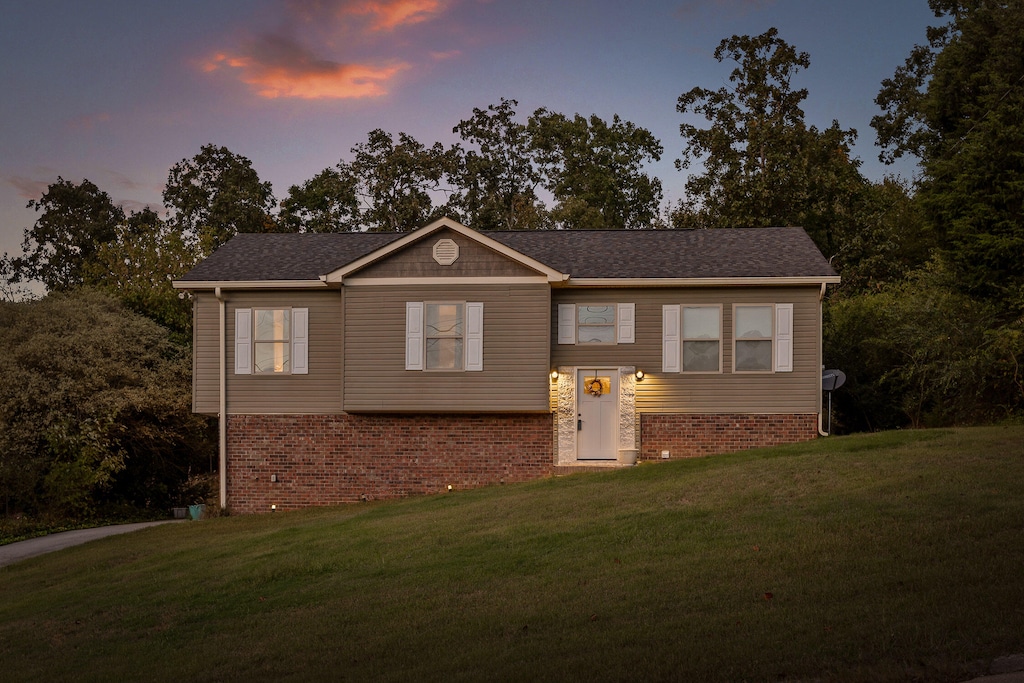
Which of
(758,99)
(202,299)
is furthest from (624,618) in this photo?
(758,99)

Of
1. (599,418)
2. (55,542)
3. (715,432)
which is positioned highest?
(599,418)

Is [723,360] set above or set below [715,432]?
above

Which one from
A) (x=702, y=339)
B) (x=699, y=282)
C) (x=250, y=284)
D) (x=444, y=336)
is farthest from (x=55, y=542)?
(x=699, y=282)

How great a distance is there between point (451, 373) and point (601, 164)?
78.3 ft

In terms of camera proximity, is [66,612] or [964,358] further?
[964,358]

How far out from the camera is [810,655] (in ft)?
26.1

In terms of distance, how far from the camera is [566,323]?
70.0 ft

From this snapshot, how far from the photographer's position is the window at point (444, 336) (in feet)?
68.2

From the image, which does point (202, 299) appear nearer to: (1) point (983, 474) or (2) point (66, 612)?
(2) point (66, 612)

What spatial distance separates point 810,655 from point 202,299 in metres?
16.8

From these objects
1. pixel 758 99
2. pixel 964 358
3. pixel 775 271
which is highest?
pixel 758 99

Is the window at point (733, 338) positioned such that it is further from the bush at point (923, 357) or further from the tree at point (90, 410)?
the tree at point (90, 410)

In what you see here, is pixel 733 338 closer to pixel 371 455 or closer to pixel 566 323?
pixel 566 323

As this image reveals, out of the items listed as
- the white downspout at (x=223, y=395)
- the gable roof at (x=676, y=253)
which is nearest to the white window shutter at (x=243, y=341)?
the white downspout at (x=223, y=395)
